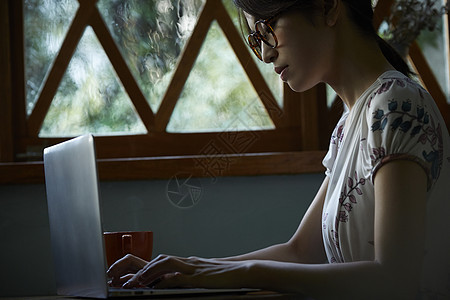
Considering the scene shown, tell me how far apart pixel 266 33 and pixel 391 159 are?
1.26 ft

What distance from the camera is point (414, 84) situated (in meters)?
1.02

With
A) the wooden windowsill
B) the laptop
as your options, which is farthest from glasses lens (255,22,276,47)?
the wooden windowsill

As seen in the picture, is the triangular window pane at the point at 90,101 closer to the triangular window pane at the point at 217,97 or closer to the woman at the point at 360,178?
the triangular window pane at the point at 217,97

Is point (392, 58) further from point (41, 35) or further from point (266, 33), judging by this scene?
point (41, 35)

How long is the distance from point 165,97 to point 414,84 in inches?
45.7

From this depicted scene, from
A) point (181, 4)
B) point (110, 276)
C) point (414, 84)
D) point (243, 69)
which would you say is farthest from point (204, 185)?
point (414, 84)

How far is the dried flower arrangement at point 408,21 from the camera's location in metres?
2.00

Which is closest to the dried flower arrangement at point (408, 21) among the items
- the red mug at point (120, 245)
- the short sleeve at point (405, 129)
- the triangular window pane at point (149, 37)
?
the triangular window pane at point (149, 37)

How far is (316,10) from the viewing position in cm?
113

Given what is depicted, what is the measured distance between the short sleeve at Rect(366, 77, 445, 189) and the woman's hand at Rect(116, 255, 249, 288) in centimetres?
26

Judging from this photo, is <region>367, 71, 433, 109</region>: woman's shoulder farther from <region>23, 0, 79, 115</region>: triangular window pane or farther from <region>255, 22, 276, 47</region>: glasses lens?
<region>23, 0, 79, 115</region>: triangular window pane

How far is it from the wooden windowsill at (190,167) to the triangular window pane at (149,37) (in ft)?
0.88

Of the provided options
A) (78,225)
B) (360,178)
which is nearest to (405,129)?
(360,178)

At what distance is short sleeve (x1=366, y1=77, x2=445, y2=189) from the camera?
3.03ft
